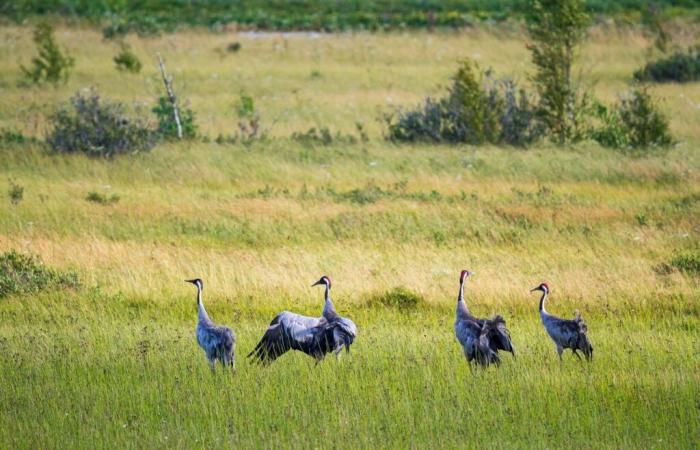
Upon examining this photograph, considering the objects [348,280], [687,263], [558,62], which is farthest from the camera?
[558,62]

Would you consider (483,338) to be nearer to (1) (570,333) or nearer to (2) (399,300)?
(1) (570,333)

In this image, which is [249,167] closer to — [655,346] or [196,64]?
[655,346]

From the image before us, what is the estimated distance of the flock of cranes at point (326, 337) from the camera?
38.2ft

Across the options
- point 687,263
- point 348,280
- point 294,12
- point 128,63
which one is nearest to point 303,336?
point 348,280

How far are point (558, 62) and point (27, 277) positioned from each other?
17.3 metres

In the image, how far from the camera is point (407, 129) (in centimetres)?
2942

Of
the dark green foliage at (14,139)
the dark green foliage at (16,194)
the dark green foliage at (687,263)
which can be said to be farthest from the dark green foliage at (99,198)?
the dark green foliage at (687,263)

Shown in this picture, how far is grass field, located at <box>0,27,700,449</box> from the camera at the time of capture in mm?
10758

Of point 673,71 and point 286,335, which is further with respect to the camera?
point 673,71

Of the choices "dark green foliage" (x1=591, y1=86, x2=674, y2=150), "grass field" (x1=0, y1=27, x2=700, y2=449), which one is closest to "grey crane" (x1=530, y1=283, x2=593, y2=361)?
"grass field" (x1=0, y1=27, x2=700, y2=449)

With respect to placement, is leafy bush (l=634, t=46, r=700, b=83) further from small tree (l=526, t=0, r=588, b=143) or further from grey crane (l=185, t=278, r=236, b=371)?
grey crane (l=185, t=278, r=236, b=371)

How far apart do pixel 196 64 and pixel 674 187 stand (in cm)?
2297

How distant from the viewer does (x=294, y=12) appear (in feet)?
213

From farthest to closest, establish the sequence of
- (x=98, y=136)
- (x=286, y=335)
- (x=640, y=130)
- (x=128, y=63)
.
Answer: (x=128, y=63) < (x=640, y=130) < (x=98, y=136) < (x=286, y=335)
